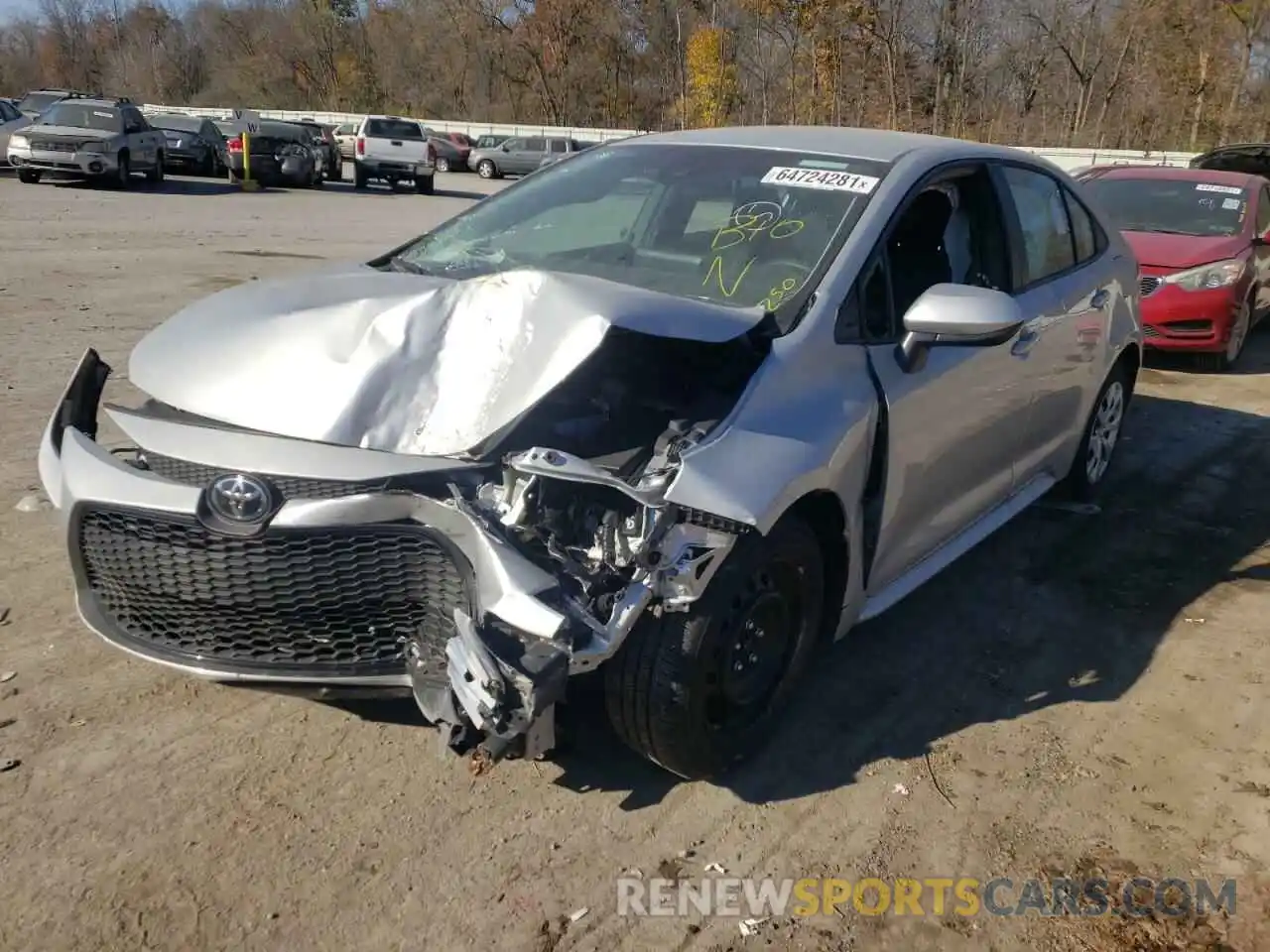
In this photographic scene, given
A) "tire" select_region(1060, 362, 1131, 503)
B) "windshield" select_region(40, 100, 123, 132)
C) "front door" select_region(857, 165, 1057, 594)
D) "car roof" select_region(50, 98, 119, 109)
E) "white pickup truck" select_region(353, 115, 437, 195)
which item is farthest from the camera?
"white pickup truck" select_region(353, 115, 437, 195)

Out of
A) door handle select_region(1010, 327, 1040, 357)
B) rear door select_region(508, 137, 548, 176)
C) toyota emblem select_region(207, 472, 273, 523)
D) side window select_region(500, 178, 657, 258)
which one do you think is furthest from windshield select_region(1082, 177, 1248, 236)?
rear door select_region(508, 137, 548, 176)

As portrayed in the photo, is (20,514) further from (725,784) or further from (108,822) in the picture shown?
(725,784)

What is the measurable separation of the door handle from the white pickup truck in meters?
25.2

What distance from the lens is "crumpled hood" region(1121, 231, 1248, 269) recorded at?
28.9ft

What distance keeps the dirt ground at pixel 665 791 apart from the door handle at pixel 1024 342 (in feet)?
3.35

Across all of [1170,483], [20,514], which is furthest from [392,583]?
[1170,483]

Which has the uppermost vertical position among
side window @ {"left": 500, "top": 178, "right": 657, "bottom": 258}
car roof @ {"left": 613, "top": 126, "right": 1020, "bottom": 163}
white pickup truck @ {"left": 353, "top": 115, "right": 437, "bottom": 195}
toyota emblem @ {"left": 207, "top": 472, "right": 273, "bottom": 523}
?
car roof @ {"left": 613, "top": 126, "right": 1020, "bottom": 163}

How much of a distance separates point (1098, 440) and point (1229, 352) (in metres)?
4.26

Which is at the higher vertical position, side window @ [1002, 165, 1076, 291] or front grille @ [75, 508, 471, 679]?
side window @ [1002, 165, 1076, 291]

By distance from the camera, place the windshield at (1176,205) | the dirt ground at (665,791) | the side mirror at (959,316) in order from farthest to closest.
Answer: the windshield at (1176,205)
the side mirror at (959,316)
the dirt ground at (665,791)

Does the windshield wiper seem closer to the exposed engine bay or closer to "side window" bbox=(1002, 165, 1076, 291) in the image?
the exposed engine bay

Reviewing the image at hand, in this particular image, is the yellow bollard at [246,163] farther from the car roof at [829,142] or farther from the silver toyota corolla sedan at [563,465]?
the silver toyota corolla sedan at [563,465]

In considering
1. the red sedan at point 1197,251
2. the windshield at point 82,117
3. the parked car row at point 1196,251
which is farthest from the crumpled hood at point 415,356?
the windshield at point 82,117

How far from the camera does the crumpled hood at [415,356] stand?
281 centimetres
